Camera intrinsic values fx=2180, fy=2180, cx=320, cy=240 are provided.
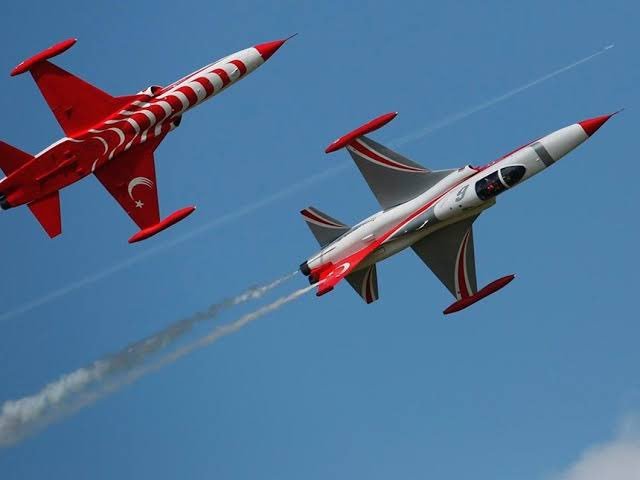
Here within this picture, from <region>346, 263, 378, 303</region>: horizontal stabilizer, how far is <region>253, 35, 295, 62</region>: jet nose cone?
5794mm

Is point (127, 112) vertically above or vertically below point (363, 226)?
above

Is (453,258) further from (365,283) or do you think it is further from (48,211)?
(48,211)

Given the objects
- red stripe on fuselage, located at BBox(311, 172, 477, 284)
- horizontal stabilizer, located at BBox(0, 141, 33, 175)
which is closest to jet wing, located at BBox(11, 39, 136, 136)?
horizontal stabilizer, located at BBox(0, 141, 33, 175)

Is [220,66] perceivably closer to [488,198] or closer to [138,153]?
[138,153]

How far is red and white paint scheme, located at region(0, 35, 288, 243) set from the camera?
51.9 m

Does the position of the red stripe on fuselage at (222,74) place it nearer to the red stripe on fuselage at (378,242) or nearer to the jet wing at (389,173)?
the jet wing at (389,173)

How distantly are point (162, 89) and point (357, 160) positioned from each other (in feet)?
16.6

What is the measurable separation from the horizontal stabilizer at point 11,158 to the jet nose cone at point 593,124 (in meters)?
13.2

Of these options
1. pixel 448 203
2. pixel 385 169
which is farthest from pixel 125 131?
pixel 448 203

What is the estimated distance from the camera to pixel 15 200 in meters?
51.8

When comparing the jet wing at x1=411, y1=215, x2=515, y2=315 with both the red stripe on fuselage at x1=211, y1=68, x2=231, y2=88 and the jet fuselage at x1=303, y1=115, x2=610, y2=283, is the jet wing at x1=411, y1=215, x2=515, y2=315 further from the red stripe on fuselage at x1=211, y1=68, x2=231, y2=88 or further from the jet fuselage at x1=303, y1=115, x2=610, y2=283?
the red stripe on fuselage at x1=211, y1=68, x2=231, y2=88

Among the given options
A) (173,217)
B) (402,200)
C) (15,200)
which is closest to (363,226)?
(402,200)

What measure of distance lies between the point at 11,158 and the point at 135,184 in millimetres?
3254

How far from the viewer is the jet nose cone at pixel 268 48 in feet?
176
